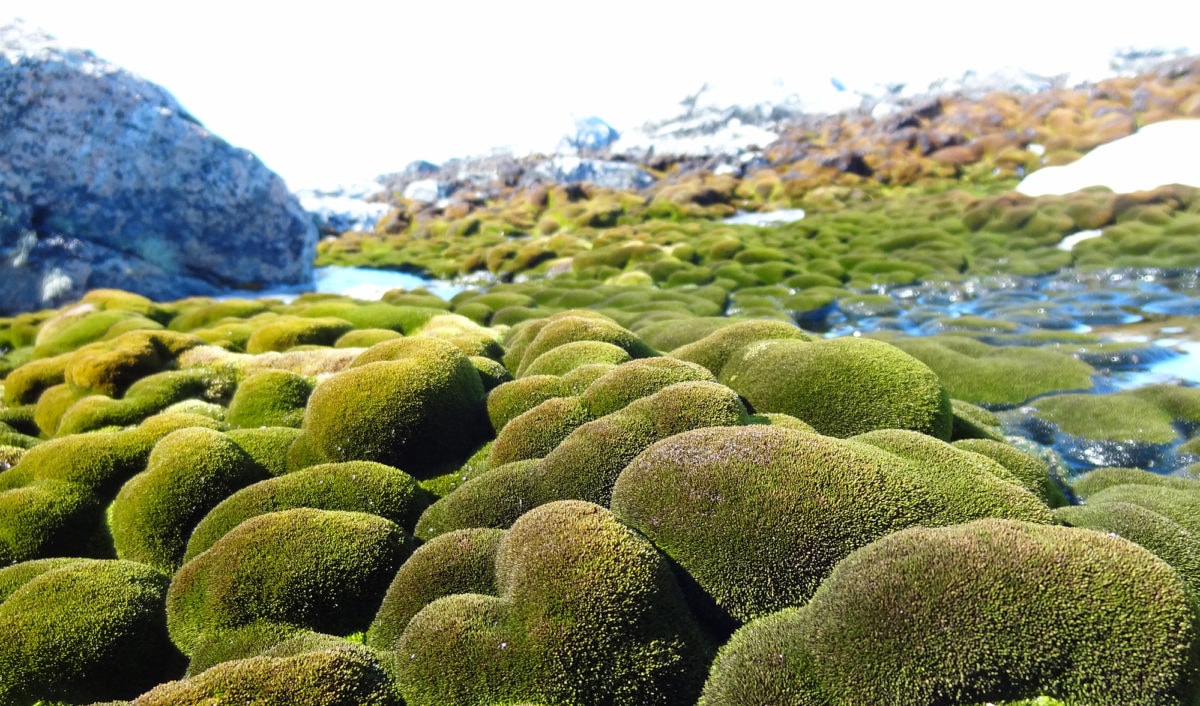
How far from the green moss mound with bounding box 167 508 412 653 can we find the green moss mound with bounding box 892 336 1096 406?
1109 centimetres

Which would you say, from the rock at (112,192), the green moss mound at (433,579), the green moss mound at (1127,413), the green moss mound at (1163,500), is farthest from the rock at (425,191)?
the green moss mound at (1163,500)

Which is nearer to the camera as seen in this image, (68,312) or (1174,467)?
(1174,467)

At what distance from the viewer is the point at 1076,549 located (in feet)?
14.7

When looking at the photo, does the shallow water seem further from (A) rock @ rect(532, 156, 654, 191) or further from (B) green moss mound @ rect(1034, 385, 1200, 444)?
(A) rock @ rect(532, 156, 654, 191)

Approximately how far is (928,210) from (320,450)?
128ft

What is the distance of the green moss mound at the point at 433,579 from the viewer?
572 cm

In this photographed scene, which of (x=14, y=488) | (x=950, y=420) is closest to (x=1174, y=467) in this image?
(x=950, y=420)

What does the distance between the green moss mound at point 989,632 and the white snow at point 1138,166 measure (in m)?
40.5

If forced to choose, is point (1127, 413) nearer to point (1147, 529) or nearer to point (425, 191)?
point (1147, 529)

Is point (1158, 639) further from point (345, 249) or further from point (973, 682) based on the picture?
point (345, 249)

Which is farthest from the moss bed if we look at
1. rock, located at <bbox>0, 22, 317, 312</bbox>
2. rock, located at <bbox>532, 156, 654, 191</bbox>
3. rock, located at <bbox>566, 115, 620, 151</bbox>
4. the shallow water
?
rock, located at <bbox>566, 115, 620, 151</bbox>

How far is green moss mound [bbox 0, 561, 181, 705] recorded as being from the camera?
5.52 metres

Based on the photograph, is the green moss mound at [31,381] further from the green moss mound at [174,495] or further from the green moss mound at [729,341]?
the green moss mound at [729,341]

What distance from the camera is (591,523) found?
212 inches
